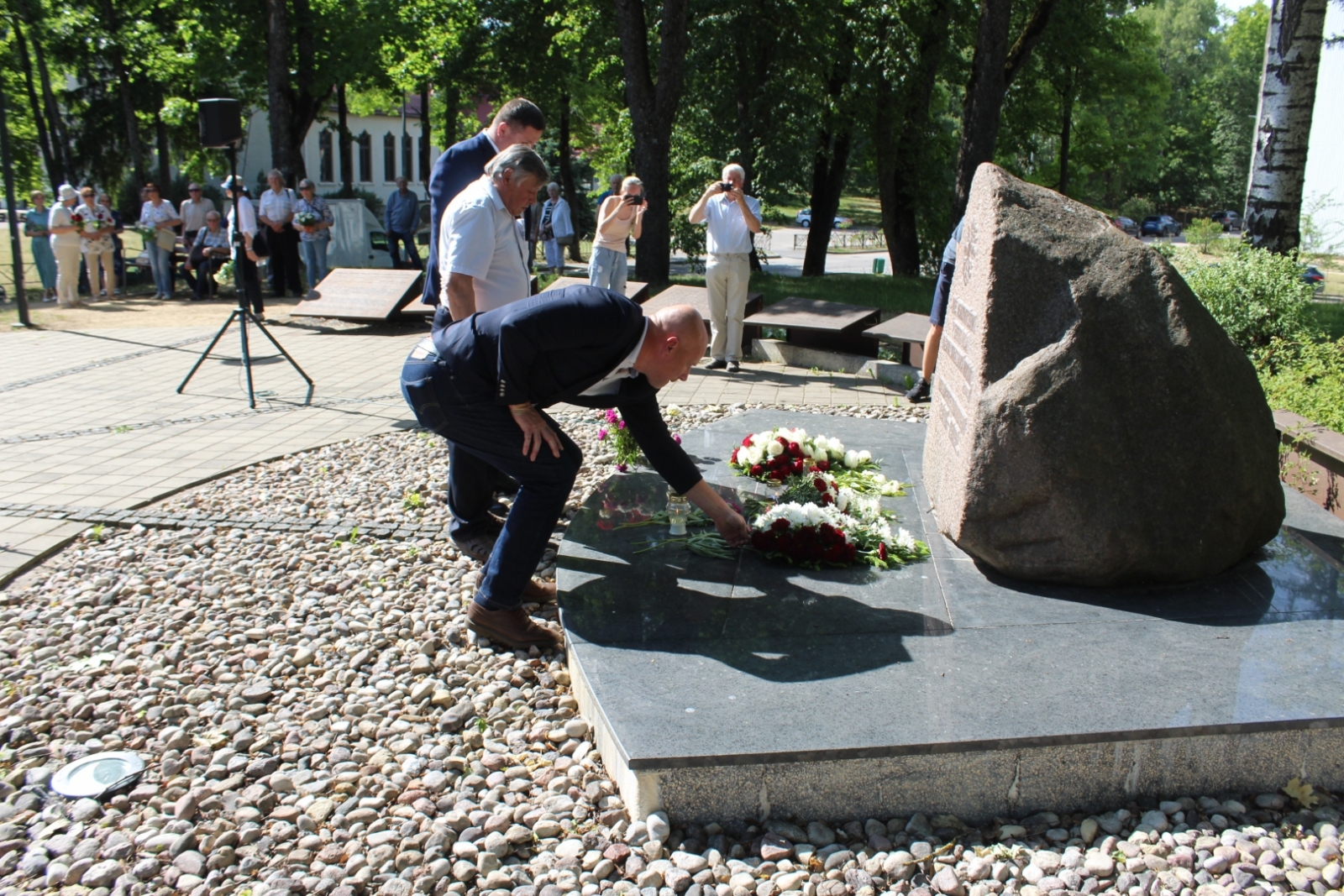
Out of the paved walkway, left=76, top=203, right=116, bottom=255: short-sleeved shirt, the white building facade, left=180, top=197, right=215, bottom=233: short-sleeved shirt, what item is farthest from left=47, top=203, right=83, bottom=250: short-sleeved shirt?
the white building facade

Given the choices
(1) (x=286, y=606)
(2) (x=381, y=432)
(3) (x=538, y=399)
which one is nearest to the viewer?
(3) (x=538, y=399)

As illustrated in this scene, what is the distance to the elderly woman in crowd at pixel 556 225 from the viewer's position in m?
19.6

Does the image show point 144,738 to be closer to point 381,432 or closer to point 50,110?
point 381,432

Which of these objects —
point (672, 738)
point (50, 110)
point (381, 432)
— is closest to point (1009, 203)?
point (672, 738)

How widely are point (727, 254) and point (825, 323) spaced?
1.19 meters

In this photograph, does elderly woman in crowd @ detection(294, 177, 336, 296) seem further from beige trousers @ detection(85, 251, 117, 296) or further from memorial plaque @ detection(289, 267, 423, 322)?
beige trousers @ detection(85, 251, 117, 296)

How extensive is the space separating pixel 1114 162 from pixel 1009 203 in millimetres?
40683

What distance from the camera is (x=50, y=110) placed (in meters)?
21.6

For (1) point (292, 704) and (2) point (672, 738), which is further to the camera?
(1) point (292, 704)

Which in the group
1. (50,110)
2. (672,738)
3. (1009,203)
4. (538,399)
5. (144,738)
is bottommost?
(144,738)

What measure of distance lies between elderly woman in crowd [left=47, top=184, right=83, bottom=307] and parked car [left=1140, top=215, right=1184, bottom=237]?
175ft

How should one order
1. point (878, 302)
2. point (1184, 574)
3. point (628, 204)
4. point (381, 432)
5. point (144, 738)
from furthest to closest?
point (878, 302) → point (628, 204) → point (381, 432) → point (1184, 574) → point (144, 738)

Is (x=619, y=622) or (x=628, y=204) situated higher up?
(x=628, y=204)

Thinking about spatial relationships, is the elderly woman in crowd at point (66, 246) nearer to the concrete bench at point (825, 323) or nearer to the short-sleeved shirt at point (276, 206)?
the short-sleeved shirt at point (276, 206)
